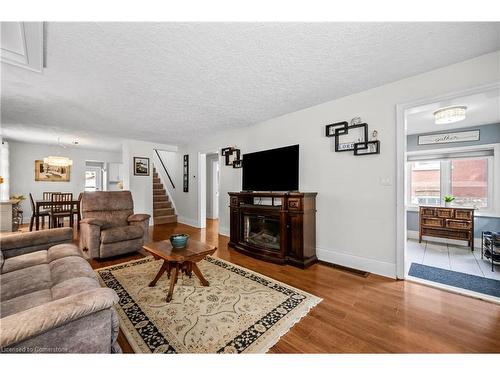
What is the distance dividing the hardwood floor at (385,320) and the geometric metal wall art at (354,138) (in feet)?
5.28

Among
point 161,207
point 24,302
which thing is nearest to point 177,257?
point 24,302

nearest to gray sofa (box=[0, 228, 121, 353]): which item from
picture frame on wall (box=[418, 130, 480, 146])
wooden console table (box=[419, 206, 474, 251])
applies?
wooden console table (box=[419, 206, 474, 251])

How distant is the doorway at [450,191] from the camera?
2.56m

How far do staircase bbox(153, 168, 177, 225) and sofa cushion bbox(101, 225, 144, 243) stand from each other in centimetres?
295

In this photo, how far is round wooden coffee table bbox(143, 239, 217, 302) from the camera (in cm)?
201

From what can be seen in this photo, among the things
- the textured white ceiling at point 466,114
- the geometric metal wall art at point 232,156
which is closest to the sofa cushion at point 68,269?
the geometric metal wall art at point 232,156

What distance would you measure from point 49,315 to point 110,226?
281cm

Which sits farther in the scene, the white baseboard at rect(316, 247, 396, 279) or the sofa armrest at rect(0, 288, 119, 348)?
the white baseboard at rect(316, 247, 396, 279)

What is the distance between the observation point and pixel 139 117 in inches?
148

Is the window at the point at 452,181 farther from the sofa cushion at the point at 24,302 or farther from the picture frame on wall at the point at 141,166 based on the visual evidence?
the picture frame on wall at the point at 141,166

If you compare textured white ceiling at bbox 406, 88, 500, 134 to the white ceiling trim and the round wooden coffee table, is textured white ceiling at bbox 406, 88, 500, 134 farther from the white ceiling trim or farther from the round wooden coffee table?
the white ceiling trim

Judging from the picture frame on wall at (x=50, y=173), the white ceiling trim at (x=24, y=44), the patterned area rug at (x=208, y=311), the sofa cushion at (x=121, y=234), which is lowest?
the patterned area rug at (x=208, y=311)
